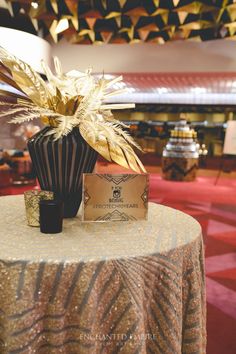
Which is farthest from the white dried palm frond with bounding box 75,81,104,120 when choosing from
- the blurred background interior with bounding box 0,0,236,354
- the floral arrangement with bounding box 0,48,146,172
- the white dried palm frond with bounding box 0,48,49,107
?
the blurred background interior with bounding box 0,0,236,354

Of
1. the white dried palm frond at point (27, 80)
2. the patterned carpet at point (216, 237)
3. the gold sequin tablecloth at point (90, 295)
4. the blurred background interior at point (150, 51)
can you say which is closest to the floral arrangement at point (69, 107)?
the white dried palm frond at point (27, 80)

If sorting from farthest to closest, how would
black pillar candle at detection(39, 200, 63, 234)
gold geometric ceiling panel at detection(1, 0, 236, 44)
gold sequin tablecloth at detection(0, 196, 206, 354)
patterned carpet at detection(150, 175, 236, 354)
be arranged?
gold geometric ceiling panel at detection(1, 0, 236, 44), patterned carpet at detection(150, 175, 236, 354), black pillar candle at detection(39, 200, 63, 234), gold sequin tablecloth at detection(0, 196, 206, 354)

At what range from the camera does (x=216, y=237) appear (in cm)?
320

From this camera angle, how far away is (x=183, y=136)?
6.42 m

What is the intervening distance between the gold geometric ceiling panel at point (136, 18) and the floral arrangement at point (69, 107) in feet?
15.2

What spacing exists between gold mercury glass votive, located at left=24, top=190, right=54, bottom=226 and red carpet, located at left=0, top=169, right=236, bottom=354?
1030 millimetres

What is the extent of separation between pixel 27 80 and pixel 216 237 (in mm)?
2508

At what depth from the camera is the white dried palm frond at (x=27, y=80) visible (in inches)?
46.2

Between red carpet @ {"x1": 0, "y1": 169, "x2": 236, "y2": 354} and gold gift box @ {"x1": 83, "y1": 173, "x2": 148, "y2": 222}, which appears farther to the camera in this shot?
red carpet @ {"x1": 0, "y1": 169, "x2": 236, "y2": 354}

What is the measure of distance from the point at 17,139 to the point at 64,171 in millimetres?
6511

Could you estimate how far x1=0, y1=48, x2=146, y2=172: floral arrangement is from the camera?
3.79 feet
